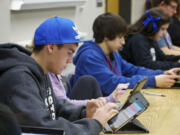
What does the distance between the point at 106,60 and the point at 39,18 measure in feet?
4.80

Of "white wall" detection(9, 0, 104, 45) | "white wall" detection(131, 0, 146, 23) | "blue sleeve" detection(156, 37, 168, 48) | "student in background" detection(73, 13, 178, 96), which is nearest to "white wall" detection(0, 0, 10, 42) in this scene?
"white wall" detection(9, 0, 104, 45)

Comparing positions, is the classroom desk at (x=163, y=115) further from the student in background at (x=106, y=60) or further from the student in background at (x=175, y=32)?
the student in background at (x=175, y=32)

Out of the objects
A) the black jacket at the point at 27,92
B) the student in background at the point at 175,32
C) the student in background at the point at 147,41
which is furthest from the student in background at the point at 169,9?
the black jacket at the point at 27,92

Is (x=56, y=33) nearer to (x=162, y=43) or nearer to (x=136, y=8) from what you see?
(x=162, y=43)

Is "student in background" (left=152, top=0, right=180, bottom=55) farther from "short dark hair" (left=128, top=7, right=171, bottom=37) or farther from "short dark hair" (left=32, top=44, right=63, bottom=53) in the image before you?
"short dark hair" (left=32, top=44, right=63, bottom=53)

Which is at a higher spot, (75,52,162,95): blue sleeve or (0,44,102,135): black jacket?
(0,44,102,135): black jacket

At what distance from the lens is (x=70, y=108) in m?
1.97

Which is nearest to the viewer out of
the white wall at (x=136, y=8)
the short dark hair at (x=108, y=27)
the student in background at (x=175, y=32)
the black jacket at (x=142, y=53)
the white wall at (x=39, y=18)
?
the short dark hair at (x=108, y=27)

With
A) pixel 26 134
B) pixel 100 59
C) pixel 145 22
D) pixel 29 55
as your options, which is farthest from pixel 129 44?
pixel 26 134

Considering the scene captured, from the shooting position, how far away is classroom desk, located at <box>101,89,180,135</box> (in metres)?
1.76

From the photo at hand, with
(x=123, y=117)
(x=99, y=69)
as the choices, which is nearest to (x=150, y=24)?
(x=99, y=69)

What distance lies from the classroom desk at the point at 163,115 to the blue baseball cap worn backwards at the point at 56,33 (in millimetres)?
598

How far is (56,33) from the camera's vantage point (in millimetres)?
1648

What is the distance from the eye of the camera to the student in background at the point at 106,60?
2.71 m
